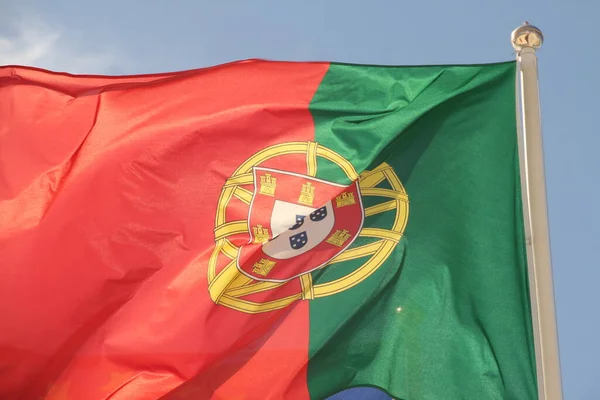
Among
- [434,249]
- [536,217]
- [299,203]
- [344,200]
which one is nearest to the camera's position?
[536,217]

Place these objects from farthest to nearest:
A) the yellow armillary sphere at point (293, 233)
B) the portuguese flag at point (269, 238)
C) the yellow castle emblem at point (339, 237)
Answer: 1. the yellow castle emblem at point (339, 237)
2. the yellow armillary sphere at point (293, 233)
3. the portuguese flag at point (269, 238)

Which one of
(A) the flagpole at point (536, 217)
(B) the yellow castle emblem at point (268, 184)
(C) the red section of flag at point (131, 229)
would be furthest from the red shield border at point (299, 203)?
(A) the flagpole at point (536, 217)

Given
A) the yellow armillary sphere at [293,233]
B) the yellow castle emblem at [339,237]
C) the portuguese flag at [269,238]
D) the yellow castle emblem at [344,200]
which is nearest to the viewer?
the portuguese flag at [269,238]

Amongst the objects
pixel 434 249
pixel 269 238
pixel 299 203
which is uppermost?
pixel 299 203

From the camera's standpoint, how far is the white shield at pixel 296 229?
1051 cm

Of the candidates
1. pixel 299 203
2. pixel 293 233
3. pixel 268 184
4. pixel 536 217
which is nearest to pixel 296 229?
pixel 293 233

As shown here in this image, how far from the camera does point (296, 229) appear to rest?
34.6ft

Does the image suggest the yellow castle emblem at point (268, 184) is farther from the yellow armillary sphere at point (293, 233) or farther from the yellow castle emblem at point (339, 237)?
the yellow castle emblem at point (339, 237)

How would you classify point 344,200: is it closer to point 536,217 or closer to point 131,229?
point 536,217

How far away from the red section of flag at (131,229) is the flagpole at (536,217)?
77.3 inches

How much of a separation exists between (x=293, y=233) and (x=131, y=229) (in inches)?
58.2

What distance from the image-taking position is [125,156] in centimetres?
1094

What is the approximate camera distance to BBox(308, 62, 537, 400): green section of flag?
33.1ft

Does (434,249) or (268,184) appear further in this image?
(268,184)
